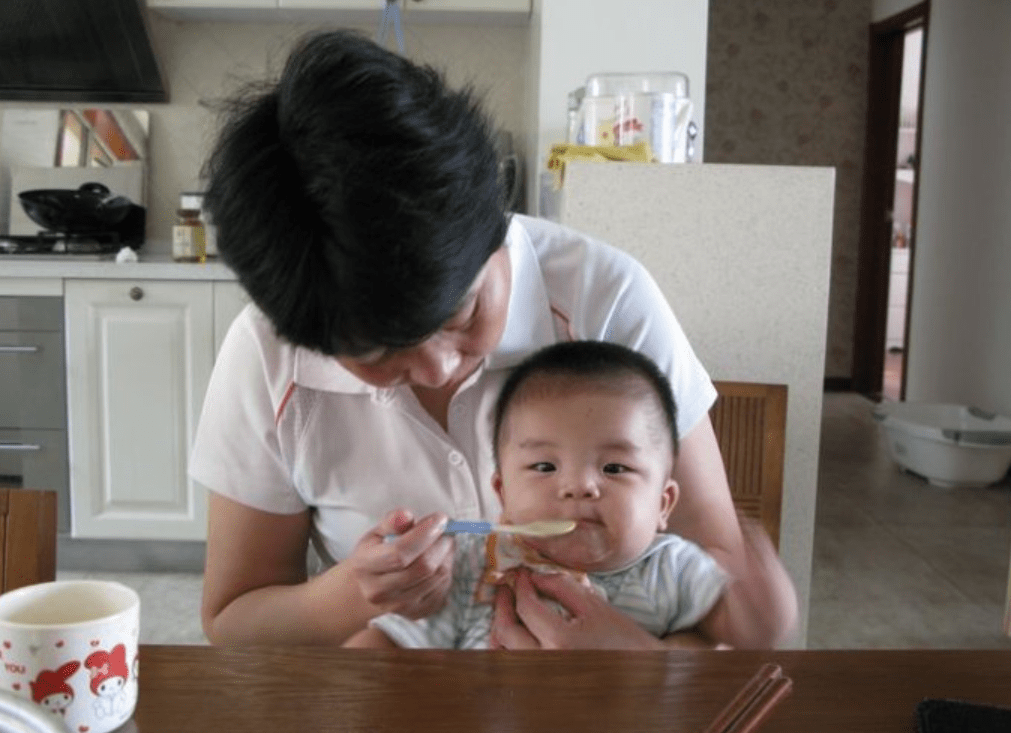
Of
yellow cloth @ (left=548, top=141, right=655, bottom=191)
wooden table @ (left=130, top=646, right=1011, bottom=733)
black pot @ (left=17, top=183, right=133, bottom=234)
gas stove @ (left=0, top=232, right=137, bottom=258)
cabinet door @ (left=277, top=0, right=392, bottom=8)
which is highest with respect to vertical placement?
cabinet door @ (left=277, top=0, right=392, bottom=8)

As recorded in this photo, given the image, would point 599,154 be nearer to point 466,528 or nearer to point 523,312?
point 523,312

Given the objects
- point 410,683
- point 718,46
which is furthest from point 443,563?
point 718,46

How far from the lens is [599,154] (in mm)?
2217

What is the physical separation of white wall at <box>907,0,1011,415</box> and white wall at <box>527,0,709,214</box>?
2.42 meters

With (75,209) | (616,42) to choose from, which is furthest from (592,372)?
(75,209)

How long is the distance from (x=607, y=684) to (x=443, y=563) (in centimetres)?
19

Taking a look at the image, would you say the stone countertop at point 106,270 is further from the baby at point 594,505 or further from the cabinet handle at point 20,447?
the baby at point 594,505

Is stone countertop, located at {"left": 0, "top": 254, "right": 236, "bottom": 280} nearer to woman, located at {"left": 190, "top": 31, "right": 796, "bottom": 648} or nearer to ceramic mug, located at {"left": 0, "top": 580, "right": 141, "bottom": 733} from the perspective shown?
Result: woman, located at {"left": 190, "top": 31, "right": 796, "bottom": 648}

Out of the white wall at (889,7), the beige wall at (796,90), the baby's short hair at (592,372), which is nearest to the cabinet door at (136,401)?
the baby's short hair at (592,372)

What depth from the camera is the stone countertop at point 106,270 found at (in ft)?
10.5

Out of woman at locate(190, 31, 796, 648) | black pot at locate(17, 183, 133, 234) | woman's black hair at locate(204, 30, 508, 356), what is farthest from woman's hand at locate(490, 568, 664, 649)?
black pot at locate(17, 183, 133, 234)

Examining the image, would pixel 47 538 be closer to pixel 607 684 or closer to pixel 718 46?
pixel 607 684

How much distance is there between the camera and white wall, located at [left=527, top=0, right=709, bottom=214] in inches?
114

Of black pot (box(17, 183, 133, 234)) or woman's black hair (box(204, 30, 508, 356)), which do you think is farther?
black pot (box(17, 183, 133, 234))
